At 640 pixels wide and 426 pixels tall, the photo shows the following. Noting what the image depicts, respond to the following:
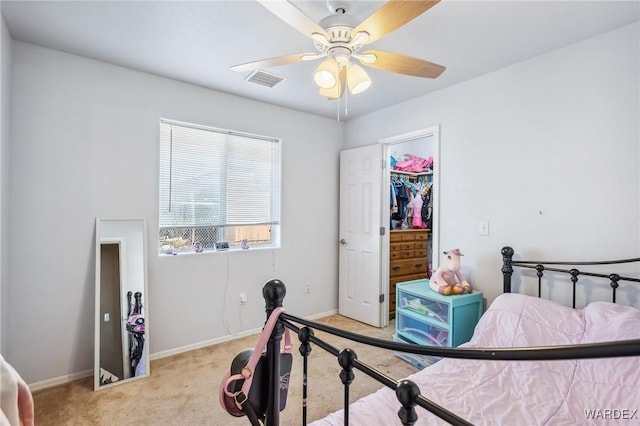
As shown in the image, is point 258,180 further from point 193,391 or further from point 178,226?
point 193,391

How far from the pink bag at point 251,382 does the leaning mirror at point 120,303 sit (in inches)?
73.3

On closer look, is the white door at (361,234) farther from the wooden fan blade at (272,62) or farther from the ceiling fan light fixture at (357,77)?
the wooden fan blade at (272,62)

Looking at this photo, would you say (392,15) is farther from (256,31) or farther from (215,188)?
(215,188)

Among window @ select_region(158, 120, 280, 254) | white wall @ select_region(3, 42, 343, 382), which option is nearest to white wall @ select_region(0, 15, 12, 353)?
white wall @ select_region(3, 42, 343, 382)

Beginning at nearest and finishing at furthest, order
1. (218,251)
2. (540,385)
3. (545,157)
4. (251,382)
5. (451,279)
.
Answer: (251,382), (540,385), (545,157), (451,279), (218,251)

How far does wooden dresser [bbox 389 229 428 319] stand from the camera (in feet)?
12.3

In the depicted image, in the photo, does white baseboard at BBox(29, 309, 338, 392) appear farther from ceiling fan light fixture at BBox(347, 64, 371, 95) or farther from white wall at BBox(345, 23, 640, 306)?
ceiling fan light fixture at BBox(347, 64, 371, 95)

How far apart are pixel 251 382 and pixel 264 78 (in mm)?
2463

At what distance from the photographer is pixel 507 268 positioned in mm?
2371

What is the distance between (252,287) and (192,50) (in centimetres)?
223

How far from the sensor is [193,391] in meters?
2.23

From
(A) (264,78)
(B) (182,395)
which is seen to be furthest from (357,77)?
(B) (182,395)

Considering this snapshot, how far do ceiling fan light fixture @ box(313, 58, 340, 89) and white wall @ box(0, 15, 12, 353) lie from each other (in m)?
1.94

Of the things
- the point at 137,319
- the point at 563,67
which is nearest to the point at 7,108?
the point at 137,319
